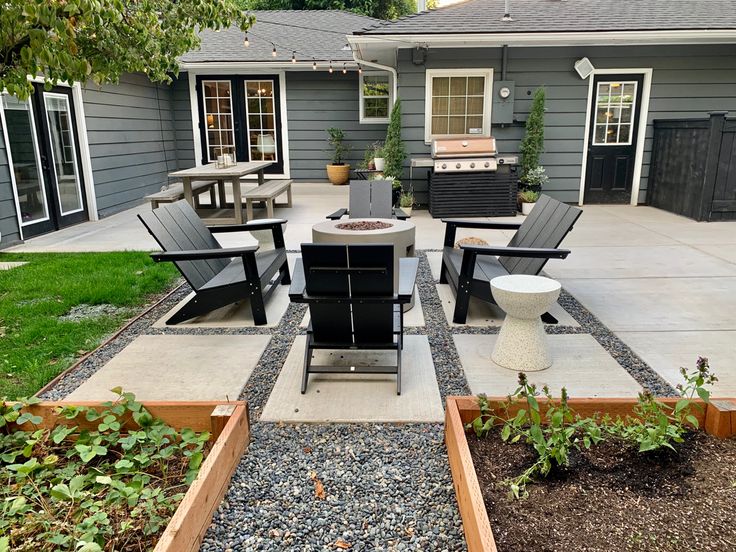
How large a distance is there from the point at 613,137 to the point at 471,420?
26.6 feet

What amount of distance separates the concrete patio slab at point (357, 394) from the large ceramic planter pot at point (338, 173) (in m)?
8.84

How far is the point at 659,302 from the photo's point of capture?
4.28 m

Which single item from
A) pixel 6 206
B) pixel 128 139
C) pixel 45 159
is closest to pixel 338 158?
pixel 128 139

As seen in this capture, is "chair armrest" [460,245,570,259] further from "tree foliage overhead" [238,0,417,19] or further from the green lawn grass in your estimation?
"tree foliage overhead" [238,0,417,19]

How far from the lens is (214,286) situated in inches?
153

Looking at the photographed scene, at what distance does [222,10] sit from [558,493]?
3.24 metres

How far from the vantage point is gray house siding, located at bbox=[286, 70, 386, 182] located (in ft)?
38.8

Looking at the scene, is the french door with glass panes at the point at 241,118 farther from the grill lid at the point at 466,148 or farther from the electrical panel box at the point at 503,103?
the electrical panel box at the point at 503,103

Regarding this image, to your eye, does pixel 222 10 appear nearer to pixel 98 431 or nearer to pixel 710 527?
pixel 98 431

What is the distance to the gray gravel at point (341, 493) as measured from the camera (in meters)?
1.88

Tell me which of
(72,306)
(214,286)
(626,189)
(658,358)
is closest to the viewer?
(658,358)

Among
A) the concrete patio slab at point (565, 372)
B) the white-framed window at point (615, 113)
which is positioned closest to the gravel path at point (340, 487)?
the concrete patio slab at point (565, 372)

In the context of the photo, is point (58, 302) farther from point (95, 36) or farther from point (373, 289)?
point (373, 289)

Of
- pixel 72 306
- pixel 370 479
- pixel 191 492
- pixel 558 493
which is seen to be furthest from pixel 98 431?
pixel 72 306
